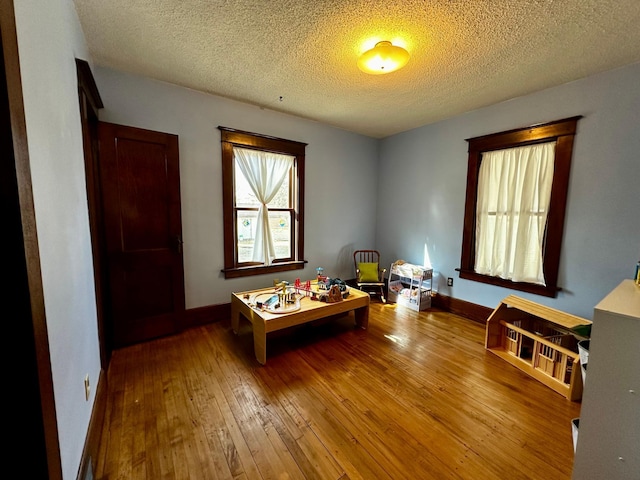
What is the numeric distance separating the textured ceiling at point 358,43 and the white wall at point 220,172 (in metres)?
0.21

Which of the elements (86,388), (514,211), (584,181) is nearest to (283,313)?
(86,388)

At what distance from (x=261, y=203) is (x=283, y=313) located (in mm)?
1648

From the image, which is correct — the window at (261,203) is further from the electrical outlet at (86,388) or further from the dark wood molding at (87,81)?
the electrical outlet at (86,388)

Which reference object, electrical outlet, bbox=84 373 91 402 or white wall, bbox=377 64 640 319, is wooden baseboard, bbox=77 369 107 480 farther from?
white wall, bbox=377 64 640 319

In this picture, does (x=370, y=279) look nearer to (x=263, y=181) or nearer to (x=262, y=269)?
(x=262, y=269)

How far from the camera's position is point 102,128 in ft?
7.77

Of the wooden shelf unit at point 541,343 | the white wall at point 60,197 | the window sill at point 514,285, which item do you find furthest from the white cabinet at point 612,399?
the white wall at point 60,197

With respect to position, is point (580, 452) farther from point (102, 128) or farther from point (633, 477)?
point (102, 128)

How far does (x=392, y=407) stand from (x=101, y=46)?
146 inches

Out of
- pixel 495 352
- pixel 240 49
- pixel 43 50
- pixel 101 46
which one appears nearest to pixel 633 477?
pixel 495 352

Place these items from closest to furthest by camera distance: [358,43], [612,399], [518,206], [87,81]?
[612,399] → [87,81] → [358,43] → [518,206]

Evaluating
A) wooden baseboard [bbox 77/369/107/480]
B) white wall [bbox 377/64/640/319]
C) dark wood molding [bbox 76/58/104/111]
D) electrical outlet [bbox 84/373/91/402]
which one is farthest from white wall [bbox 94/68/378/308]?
electrical outlet [bbox 84/373/91/402]

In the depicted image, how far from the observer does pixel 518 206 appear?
2.99 m

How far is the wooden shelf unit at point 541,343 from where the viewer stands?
2.04 m
